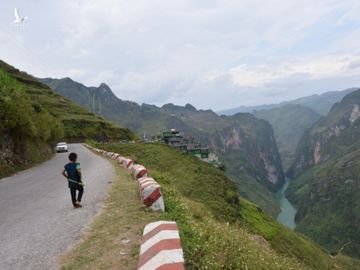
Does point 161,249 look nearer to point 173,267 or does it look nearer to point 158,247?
point 158,247

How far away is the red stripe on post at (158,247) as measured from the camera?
7526mm

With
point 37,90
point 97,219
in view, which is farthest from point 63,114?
point 97,219

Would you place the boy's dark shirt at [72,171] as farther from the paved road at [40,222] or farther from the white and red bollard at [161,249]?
the white and red bollard at [161,249]

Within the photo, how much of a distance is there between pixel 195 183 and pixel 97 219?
136 ft

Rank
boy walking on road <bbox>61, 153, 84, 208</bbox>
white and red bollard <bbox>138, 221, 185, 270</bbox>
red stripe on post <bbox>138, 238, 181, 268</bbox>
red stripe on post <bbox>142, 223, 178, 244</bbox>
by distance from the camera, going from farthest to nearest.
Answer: boy walking on road <bbox>61, 153, 84, 208</bbox> → red stripe on post <bbox>142, 223, 178, 244</bbox> → red stripe on post <bbox>138, 238, 181, 268</bbox> → white and red bollard <bbox>138, 221, 185, 270</bbox>

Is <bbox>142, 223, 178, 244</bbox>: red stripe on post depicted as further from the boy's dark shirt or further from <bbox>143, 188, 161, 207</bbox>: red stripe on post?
the boy's dark shirt

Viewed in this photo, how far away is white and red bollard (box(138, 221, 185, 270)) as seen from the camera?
274 inches

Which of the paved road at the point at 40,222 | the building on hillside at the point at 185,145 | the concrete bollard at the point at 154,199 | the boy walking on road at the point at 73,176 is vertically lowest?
the building on hillside at the point at 185,145

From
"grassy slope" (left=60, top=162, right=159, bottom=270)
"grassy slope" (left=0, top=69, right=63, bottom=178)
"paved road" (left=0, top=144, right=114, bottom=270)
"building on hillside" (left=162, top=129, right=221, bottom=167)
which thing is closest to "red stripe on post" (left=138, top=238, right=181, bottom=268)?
"grassy slope" (left=60, top=162, right=159, bottom=270)

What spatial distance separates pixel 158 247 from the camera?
25.6ft

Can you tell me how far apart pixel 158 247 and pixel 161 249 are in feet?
0.51

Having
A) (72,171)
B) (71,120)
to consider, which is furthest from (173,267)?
(71,120)

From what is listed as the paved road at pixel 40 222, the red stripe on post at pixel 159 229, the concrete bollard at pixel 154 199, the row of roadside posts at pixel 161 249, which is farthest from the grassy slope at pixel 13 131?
the row of roadside posts at pixel 161 249

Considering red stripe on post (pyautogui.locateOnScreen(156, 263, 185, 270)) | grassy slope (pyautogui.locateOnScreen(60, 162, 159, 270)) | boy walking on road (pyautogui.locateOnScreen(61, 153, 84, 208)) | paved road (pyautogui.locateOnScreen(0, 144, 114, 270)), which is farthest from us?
boy walking on road (pyautogui.locateOnScreen(61, 153, 84, 208))
